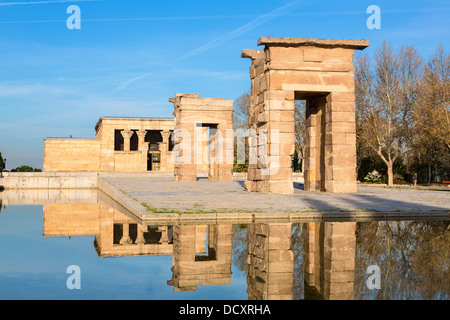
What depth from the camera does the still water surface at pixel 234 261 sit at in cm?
464

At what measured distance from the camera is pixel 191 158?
29266mm

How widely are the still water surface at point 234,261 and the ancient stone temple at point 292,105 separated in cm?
711

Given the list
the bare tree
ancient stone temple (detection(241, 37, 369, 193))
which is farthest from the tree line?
ancient stone temple (detection(241, 37, 369, 193))

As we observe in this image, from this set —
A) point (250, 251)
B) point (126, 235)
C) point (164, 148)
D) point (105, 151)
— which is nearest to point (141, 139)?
point (164, 148)

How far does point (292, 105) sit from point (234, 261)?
1136 centimetres

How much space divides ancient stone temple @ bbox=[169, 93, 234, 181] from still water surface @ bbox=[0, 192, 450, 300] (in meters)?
18.8

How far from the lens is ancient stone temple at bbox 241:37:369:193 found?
1684 cm

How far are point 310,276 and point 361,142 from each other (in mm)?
37037

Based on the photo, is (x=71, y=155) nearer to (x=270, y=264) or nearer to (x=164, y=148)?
(x=164, y=148)

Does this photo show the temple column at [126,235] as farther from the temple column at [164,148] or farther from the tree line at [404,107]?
the temple column at [164,148]

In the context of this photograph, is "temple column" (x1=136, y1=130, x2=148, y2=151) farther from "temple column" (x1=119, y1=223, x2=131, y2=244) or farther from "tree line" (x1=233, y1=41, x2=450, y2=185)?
"temple column" (x1=119, y1=223, x2=131, y2=244)

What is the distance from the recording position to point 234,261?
6.33 metres
